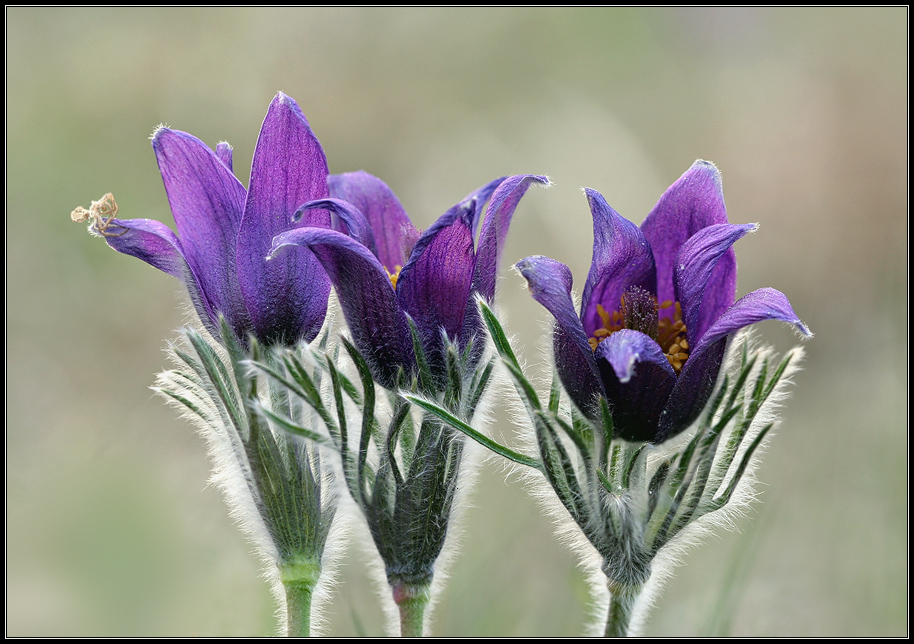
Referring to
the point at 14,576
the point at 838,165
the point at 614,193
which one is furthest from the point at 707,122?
the point at 14,576

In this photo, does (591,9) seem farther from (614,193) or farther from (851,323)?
(851,323)

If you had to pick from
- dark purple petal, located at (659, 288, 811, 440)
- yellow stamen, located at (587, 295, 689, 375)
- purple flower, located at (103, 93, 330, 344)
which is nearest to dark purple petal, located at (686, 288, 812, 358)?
dark purple petal, located at (659, 288, 811, 440)

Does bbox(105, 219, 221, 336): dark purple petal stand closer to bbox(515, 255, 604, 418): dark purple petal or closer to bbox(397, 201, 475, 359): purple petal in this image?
bbox(397, 201, 475, 359): purple petal

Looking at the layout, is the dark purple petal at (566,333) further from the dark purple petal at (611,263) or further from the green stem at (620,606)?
the green stem at (620,606)

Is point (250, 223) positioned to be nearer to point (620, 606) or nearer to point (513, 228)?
point (620, 606)

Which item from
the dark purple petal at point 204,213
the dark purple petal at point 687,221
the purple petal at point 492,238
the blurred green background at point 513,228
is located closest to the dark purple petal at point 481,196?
the purple petal at point 492,238

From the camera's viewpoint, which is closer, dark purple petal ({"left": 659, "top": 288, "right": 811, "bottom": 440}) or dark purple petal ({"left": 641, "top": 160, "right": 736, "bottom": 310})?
dark purple petal ({"left": 659, "top": 288, "right": 811, "bottom": 440})
